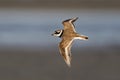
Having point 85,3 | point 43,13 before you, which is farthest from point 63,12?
point 85,3

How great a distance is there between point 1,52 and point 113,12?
539 mm

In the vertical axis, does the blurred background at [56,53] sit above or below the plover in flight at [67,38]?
below

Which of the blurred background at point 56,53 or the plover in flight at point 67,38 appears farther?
the blurred background at point 56,53

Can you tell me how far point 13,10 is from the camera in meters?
1.56

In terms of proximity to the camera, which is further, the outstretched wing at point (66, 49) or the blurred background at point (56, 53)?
the blurred background at point (56, 53)

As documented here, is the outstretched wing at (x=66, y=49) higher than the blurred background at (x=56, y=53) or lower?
higher

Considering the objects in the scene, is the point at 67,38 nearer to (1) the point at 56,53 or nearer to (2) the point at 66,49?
(2) the point at 66,49

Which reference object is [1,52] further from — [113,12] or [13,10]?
[113,12]

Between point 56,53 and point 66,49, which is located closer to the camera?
point 66,49

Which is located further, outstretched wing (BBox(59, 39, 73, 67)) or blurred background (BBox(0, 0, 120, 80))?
blurred background (BBox(0, 0, 120, 80))

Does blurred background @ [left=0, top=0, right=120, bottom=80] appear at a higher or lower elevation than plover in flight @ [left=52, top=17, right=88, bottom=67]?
lower

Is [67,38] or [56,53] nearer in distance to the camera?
[67,38]

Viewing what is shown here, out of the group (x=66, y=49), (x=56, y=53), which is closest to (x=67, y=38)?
(x=66, y=49)

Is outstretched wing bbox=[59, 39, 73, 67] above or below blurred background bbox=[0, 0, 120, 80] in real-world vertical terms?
above
